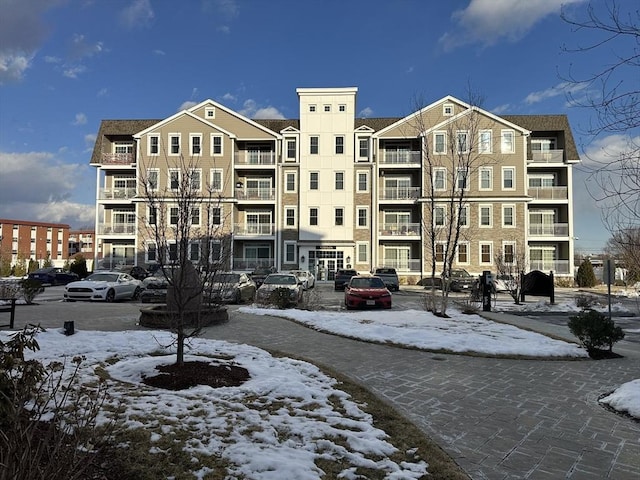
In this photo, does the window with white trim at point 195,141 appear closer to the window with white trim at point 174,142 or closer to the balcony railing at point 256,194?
the window with white trim at point 174,142

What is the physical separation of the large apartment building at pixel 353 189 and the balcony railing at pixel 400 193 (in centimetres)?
10

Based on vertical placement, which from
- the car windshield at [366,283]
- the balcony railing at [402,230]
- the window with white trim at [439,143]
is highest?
the window with white trim at [439,143]

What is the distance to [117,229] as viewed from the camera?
43.0 m

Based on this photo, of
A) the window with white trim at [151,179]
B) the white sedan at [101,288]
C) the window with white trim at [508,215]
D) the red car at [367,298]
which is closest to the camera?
the window with white trim at [151,179]

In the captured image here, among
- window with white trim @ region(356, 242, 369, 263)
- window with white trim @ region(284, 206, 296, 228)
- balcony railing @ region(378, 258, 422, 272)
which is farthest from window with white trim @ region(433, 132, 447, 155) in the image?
window with white trim @ region(284, 206, 296, 228)

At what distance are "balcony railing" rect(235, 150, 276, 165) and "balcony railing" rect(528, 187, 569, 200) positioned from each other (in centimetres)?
2518

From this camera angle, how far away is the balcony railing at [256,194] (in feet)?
139

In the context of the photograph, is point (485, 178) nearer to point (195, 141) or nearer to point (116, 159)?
point (195, 141)

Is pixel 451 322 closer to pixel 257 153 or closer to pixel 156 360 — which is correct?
pixel 156 360

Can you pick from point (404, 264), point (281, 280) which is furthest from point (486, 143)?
point (281, 280)

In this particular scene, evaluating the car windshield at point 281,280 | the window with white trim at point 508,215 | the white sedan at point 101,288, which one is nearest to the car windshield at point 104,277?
the white sedan at point 101,288

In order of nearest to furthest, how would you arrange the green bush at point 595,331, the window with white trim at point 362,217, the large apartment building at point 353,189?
1. the green bush at point 595,331
2. the large apartment building at point 353,189
3. the window with white trim at point 362,217

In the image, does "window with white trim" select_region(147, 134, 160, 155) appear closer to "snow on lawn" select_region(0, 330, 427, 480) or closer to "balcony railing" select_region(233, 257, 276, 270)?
"balcony railing" select_region(233, 257, 276, 270)

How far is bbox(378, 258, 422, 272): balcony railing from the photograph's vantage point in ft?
133
